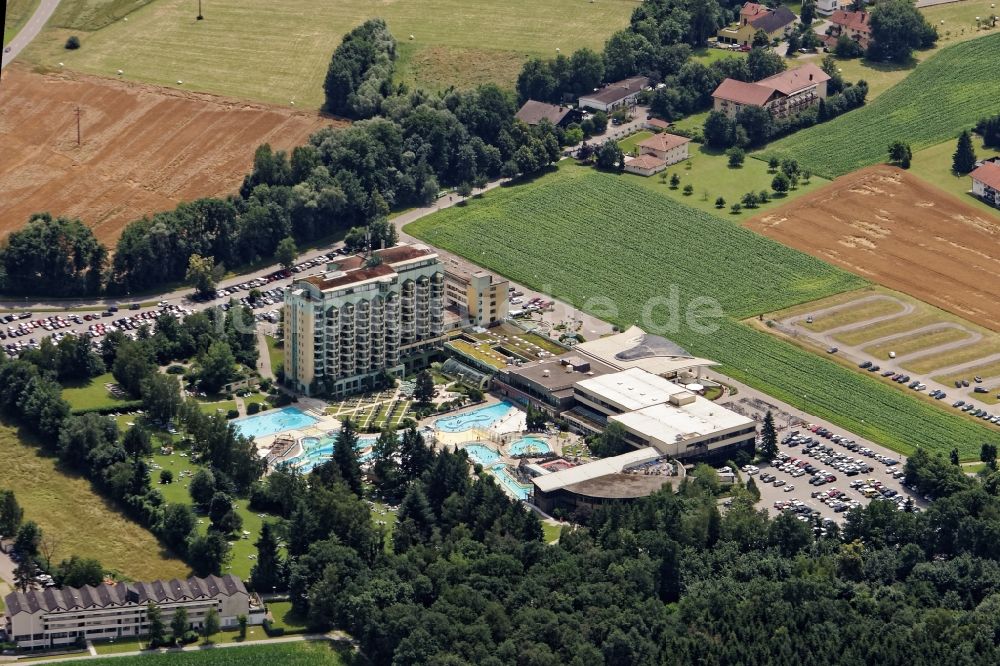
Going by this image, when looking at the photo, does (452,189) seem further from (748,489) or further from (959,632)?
(959,632)

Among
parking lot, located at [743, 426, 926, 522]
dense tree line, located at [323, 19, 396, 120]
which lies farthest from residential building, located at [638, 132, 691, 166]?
parking lot, located at [743, 426, 926, 522]

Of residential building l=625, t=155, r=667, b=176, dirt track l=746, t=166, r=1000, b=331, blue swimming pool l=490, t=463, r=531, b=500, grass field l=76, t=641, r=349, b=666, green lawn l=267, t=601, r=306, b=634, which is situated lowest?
grass field l=76, t=641, r=349, b=666

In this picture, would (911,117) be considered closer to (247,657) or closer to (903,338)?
(903,338)

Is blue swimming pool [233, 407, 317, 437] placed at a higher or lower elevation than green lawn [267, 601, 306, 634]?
higher

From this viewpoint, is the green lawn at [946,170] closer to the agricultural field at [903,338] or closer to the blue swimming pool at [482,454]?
the agricultural field at [903,338]

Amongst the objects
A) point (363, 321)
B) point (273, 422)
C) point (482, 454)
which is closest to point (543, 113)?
point (363, 321)

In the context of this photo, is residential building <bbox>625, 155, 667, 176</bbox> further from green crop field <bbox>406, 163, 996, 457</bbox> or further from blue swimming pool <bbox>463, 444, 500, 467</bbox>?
blue swimming pool <bbox>463, 444, 500, 467</bbox>
